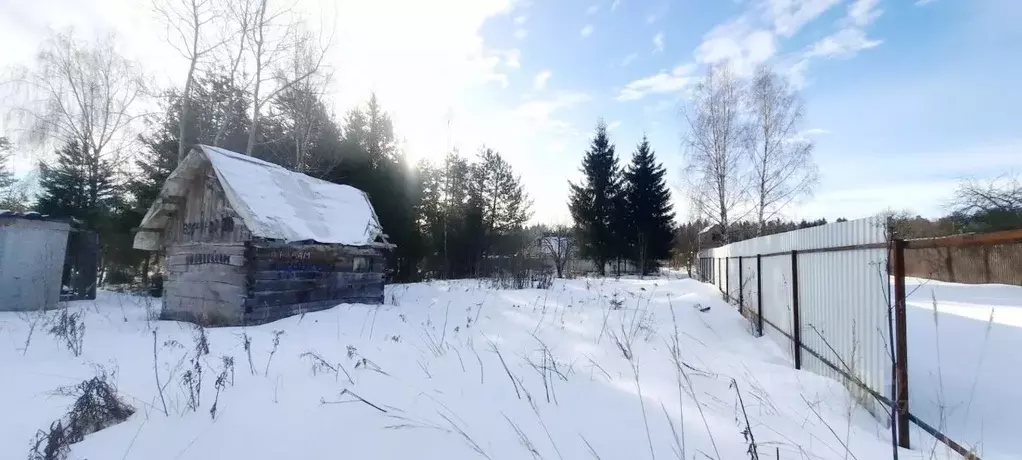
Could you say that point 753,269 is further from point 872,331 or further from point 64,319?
point 64,319

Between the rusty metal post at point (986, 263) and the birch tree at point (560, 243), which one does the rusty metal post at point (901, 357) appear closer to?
the rusty metal post at point (986, 263)

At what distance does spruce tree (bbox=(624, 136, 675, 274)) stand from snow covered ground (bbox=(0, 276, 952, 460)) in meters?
22.1

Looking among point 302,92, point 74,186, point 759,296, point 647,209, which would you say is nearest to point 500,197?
point 647,209

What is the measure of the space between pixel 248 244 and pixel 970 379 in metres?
10.1

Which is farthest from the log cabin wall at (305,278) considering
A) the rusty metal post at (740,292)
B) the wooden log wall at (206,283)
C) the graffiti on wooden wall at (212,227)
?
the rusty metal post at (740,292)

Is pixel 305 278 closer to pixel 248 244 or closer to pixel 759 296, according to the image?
pixel 248 244

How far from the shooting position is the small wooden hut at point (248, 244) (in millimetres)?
8555

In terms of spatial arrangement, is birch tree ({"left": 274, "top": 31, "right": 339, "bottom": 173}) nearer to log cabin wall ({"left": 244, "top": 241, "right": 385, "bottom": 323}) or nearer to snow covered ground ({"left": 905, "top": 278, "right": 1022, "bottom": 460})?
log cabin wall ({"left": 244, "top": 241, "right": 385, "bottom": 323})

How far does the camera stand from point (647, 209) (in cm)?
2862

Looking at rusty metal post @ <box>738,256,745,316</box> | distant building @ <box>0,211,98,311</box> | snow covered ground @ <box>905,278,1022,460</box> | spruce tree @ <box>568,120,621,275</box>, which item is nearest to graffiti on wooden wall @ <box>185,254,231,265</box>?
distant building @ <box>0,211,98,311</box>

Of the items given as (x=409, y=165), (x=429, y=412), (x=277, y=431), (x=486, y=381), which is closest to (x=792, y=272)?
(x=486, y=381)

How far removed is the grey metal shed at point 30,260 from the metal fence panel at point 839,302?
Result: 50.8 ft

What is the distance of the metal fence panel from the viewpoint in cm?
324

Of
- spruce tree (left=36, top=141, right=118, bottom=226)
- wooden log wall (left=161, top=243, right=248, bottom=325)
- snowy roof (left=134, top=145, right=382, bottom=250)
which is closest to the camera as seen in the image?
wooden log wall (left=161, top=243, right=248, bottom=325)
